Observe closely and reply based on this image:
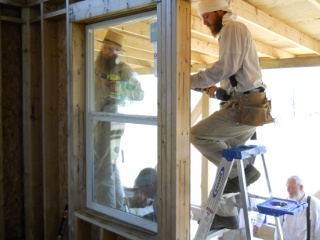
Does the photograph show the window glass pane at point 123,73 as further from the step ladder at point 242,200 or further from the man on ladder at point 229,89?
the step ladder at point 242,200

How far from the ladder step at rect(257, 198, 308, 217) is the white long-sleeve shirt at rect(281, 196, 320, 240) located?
1744mm

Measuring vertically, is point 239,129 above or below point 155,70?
below

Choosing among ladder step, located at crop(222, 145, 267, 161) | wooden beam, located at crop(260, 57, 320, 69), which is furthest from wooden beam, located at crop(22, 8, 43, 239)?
wooden beam, located at crop(260, 57, 320, 69)

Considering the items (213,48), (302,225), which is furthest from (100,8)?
(302,225)

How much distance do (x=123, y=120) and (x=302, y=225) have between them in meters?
2.38

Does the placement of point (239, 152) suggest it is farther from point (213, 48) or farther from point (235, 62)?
point (213, 48)

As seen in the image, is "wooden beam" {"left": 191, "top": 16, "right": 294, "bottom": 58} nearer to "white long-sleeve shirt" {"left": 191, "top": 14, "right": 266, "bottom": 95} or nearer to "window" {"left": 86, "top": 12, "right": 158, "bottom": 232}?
"window" {"left": 86, "top": 12, "right": 158, "bottom": 232}

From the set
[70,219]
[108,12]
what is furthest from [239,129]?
[70,219]

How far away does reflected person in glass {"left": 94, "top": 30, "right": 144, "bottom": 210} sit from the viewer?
2844mm

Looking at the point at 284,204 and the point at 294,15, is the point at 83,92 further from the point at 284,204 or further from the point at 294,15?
the point at 294,15

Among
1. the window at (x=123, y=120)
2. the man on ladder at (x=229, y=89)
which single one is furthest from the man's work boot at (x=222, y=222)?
the window at (x=123, y=120)

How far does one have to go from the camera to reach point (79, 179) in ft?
10.0

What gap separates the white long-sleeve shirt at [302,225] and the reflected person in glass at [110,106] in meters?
2.03

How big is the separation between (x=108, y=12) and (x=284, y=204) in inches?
71.3
